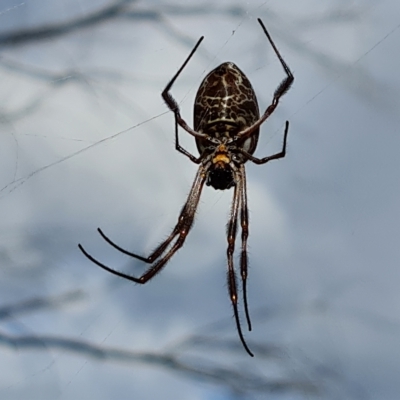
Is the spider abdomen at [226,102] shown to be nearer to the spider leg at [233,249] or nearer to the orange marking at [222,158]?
the orange marking at [222,158]

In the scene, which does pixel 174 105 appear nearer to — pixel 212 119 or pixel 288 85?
pixel 212 119

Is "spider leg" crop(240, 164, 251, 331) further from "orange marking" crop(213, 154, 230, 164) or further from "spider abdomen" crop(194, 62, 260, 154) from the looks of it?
"spider abdomen" crop(194, 62, 260, 154)

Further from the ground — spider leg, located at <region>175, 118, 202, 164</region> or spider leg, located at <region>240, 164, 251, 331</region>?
spider leg, located at <region>175, 118, 202, 164</region>

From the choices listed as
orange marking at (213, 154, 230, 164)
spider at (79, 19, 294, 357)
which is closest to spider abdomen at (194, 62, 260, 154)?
spider at (79, 19, 294, 357)

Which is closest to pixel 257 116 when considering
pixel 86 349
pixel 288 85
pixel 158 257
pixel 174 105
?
pixel 288 85

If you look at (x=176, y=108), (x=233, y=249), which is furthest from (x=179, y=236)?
(x=176, y=108)

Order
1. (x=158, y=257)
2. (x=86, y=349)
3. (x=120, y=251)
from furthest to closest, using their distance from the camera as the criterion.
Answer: (x=86, y=349) → (x=158, y=257) → (x=120, y=251)

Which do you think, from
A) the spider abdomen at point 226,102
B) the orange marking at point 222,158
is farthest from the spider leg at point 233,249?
the spider abdomen at point 226,102

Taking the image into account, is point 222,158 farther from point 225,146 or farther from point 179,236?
point 179,236
